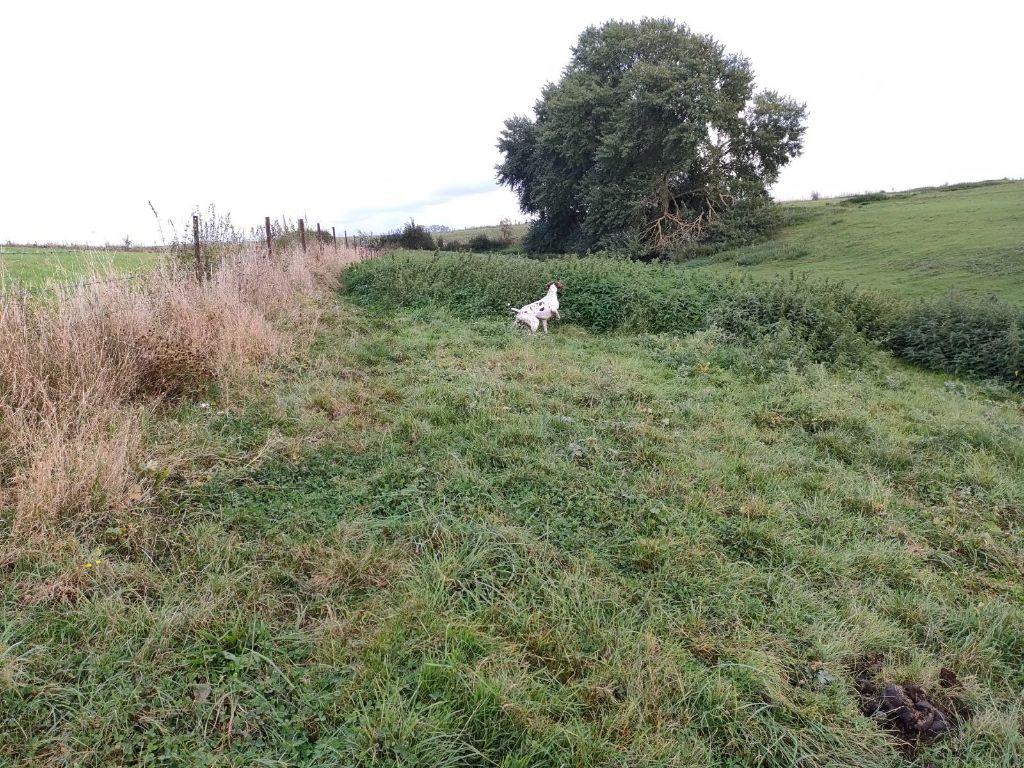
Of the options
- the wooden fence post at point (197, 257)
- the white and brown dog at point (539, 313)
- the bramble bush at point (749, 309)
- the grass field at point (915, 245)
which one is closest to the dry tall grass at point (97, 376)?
the wooden fence post at point (197, 257)

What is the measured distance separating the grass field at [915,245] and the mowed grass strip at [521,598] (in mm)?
9242

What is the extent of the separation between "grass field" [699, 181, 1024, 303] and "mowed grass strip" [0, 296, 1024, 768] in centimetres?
924

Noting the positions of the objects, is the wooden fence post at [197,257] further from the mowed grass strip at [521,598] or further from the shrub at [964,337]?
the shrub at [964,337]

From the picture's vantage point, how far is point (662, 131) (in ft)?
75.4

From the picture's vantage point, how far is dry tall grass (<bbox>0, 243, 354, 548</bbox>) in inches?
112

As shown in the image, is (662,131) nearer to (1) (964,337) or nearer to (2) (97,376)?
(1) (964,337)

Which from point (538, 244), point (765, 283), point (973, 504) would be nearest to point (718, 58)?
point (538, 244)

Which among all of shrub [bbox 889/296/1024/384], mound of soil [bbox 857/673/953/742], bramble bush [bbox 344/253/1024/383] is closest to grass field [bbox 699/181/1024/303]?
shrub [bbox 889/296/1024/384]

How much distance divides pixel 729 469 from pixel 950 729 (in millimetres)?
2012

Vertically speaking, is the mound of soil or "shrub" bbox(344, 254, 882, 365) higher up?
"shrub" bbox(344, 254, 882, 365)

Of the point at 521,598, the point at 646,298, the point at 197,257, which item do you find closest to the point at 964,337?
the point at 646,298

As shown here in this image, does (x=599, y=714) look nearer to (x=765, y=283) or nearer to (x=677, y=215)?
(x=765, y=283)

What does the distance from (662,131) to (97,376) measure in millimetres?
23861

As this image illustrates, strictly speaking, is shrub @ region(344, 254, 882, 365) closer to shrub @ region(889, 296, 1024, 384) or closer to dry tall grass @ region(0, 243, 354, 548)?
shrub @ region(889, 296, 1024, 384)
